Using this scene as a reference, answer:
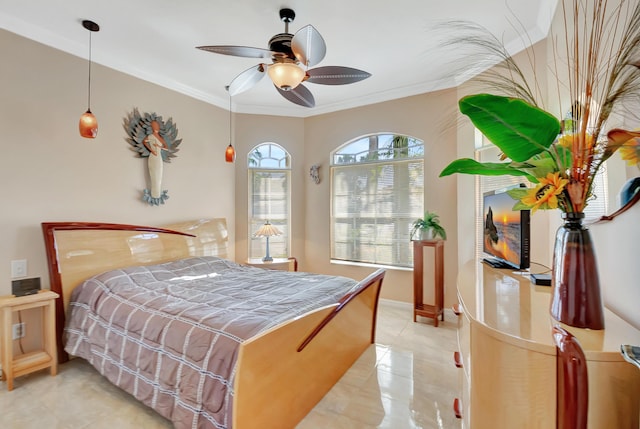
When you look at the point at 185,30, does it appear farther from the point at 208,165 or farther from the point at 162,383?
the point at 162,383

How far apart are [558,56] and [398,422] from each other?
2.80 m

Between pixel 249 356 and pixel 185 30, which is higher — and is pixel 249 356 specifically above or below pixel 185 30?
below

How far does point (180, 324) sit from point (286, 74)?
5.82 ft

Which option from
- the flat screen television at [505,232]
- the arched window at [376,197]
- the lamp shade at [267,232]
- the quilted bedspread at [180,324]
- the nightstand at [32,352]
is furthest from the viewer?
the lamp shade at [267,232]

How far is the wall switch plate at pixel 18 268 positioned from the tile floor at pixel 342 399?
0.82 m

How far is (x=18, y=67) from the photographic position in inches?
92.3

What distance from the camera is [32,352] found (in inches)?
91.9

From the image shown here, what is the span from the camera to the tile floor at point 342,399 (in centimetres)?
177

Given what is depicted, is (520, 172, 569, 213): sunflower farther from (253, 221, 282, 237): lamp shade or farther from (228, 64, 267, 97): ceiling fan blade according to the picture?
(253, 221, 282, 237): lamp shade

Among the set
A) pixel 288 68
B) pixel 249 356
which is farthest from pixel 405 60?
pixel 249 356

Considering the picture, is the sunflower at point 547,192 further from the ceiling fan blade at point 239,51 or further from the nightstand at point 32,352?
the nightstand at point 32,352

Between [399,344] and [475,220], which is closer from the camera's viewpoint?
[399,344]

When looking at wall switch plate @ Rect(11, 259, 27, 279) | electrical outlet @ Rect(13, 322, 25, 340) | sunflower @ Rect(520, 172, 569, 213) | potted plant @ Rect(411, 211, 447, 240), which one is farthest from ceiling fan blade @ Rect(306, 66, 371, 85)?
electrical outlet @ Rect(13, 322, 25, 340)

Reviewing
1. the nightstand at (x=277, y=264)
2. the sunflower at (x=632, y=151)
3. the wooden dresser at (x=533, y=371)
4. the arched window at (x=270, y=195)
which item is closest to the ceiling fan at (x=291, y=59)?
the sunflower at (x=632, y=151)
